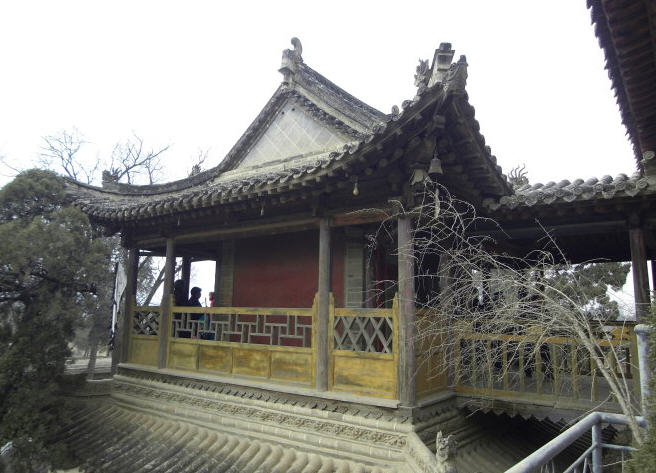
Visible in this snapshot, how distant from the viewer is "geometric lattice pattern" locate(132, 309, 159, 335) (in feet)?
24.4

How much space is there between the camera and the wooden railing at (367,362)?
15.6 feet

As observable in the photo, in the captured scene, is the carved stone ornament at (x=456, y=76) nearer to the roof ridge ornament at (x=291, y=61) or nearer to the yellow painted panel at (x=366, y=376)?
the yellow painted panel at (x=366, y=376)

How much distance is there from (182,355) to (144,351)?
1000mm

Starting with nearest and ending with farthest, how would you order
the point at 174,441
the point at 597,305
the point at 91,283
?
1. the point at 597,305
2. the point at 174,441
3. the point at 91,283

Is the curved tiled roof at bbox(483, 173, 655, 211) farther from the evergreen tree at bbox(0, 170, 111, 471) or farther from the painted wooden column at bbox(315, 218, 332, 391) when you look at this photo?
the evergreen tree at bbox(0, 170, 111, 471)

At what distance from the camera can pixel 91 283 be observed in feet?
24.1

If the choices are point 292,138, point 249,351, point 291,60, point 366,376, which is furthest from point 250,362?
point 291,60

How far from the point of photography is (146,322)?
746cm

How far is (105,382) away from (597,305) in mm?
7583

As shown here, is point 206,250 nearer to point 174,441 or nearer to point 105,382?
point 105,382

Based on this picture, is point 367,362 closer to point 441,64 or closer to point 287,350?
point 287,350

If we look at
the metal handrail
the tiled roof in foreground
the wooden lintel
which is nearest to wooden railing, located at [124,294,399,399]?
the tiled roof in foreground

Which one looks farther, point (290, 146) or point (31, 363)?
point (290, 146)

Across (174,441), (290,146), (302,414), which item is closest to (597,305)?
(302,414)
